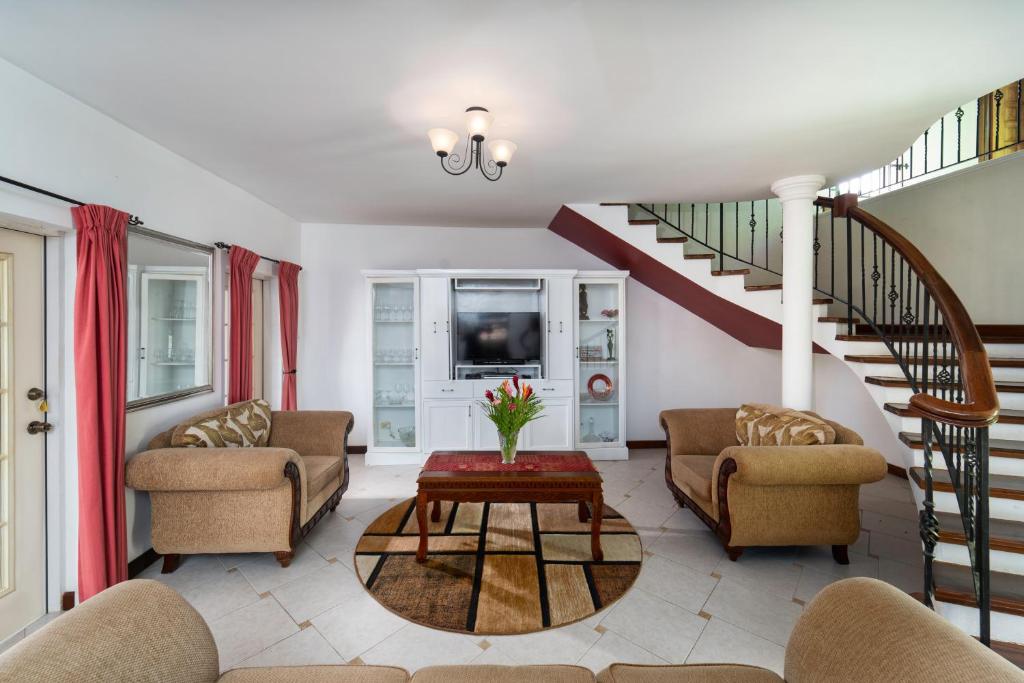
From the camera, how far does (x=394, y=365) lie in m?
4.67

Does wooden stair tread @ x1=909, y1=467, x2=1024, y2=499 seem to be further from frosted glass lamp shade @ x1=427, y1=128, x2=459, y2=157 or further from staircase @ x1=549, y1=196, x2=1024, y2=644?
frosted glass lamp shade @ x1=427, y1=128, x2=459, y2=157

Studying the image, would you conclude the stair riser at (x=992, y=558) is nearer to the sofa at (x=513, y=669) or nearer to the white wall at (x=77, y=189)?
the sofa at (x=513, y=669)

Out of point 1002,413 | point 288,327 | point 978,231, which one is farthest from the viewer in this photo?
point 288,327

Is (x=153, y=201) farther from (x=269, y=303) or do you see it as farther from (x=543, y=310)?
(x=543, y=310)

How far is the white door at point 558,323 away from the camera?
4.55 metres

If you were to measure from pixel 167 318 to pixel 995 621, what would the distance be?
174 inches

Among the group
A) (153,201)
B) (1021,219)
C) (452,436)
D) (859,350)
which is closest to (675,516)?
(859,350)

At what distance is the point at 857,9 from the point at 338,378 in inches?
193

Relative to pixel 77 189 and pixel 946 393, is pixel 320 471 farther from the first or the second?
pixel 946 393

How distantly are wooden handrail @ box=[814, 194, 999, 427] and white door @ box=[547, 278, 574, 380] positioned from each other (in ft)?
8.58

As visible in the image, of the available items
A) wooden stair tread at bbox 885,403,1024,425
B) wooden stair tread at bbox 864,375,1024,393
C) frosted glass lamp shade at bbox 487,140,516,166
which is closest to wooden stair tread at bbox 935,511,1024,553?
wooden stair tread at bbox 885,403,1024,425

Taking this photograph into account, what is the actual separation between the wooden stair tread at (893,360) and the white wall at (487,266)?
1.90 m

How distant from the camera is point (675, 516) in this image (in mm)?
3291

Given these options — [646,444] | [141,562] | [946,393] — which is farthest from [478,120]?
[646,444]
